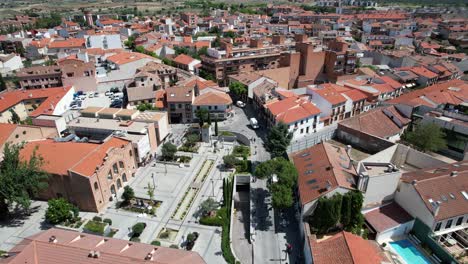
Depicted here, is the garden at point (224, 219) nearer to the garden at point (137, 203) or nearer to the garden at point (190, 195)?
the garden at point (190, 195)

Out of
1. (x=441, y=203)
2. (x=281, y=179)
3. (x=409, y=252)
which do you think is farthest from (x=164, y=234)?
(x=441, y=203)

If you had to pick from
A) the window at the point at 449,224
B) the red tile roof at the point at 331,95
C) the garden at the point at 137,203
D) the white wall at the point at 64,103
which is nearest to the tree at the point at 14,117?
the white wall at the point at 64,103

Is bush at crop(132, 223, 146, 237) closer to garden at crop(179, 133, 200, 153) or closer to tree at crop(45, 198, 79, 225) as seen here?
tree at crop(45, 198, 79, 225)

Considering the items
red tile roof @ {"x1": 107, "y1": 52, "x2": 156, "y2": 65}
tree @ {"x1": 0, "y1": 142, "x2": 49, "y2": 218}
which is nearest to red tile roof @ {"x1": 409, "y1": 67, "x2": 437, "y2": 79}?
red tile roof @ {"x1": 107, "y1": 52, "x2": 156, "y2": 65}

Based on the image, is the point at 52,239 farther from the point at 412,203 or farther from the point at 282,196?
the point at 412,203

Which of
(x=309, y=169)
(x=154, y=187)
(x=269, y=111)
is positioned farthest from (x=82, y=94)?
(x=309, y=169)

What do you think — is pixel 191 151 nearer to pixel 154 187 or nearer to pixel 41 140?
pixel 154 187
